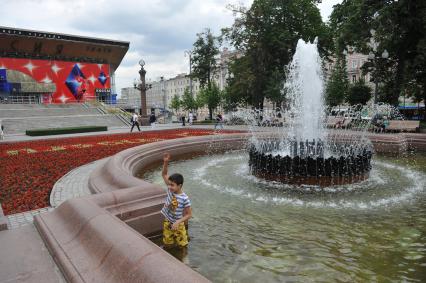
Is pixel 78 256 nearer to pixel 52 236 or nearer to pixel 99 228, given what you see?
pixel 99 228

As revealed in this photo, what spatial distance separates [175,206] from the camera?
4.68 meters

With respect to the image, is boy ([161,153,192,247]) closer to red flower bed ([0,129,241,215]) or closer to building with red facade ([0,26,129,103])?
red flower bed ([0,129,241,215])

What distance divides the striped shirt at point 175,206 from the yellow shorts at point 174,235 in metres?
0.16

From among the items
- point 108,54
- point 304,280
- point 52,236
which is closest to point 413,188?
point 304,280

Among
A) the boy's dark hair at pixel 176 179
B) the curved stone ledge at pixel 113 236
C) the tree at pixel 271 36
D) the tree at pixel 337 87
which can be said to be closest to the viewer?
the curved stone ledge at pixel 113 236

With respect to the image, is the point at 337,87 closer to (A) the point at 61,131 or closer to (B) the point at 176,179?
(A) the point at 61,131

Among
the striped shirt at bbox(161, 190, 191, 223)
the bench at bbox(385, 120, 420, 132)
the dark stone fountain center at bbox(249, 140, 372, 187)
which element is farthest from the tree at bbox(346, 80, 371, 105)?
the striped shirt at bbox(161, 190, 191, 223)

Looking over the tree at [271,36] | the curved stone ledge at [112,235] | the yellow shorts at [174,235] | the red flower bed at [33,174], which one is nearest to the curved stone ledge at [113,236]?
the curved stone ledge at [112,235]

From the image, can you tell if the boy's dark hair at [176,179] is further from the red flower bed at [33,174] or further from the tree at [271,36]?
the tree at [271,36]

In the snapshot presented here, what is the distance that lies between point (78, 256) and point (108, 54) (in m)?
65.9

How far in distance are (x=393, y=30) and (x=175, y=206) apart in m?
26.2

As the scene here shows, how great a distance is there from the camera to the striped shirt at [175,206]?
4625mm

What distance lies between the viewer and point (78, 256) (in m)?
4.00

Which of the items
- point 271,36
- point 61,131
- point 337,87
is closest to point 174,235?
point 61,131
